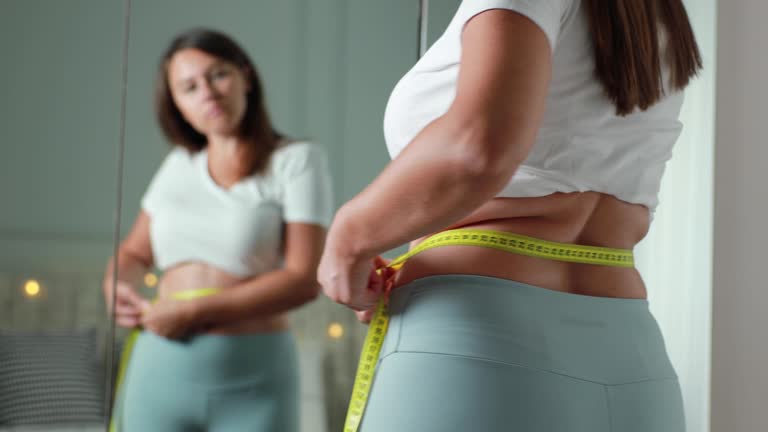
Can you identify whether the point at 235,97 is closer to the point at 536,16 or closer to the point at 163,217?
the point at 163,217

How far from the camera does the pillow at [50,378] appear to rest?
153 centimetres

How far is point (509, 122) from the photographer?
67 cm

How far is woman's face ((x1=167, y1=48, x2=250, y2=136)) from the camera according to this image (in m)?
1.51

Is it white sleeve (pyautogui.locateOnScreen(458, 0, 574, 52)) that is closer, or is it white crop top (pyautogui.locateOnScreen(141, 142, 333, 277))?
white sleeve (pyautogui.locateOnScreen(458, 0, 574, 52))

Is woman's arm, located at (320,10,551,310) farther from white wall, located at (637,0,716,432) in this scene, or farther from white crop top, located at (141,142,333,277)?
white wall, located at (637,0,716,432)

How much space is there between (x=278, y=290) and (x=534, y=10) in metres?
0.96

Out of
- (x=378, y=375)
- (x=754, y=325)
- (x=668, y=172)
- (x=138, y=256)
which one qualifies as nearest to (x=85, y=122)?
(x=138, y=256)

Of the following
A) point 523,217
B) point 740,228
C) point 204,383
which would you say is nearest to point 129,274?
point 204,383

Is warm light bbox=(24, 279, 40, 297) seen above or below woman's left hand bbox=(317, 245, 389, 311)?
below

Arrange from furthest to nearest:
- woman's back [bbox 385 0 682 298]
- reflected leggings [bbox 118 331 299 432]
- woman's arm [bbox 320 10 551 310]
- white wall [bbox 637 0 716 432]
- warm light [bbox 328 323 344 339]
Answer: white wall [bbox 637 0 716 432] → warm light [bbox 328 323 344 339] → reflected leggings [bbox 118 331 299 432] → woman's back [bbox 385 0 682 298] → woman's arm [bbox 320 10 551 310]

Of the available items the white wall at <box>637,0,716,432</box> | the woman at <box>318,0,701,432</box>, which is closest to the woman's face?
the woman at <box>318,0,701,432</box>

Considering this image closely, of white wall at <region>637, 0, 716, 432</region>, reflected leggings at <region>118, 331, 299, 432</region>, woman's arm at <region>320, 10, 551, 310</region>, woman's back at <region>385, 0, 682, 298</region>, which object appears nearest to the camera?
woman's arm at <region>320, 10, 551, 310</region>

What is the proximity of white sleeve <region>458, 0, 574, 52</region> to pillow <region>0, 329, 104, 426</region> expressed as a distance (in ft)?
3.65

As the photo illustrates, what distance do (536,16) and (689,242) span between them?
1.51 meters
